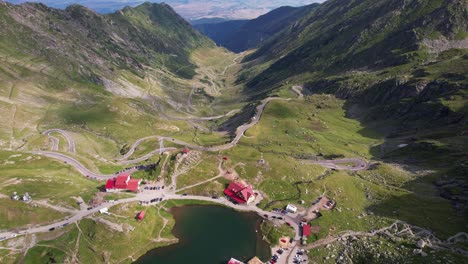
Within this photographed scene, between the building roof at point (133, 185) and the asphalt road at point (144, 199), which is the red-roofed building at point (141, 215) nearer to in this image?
the asphalt road at point (144, 199)

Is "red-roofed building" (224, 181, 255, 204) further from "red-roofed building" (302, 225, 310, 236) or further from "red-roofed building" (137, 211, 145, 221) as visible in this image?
"red-roofed building" (137, 211, 145, 221)

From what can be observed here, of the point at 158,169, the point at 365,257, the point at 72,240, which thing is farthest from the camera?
the point at 158,169

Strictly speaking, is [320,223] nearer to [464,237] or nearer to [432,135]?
[464,237]

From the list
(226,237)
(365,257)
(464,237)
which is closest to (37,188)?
(226,237)

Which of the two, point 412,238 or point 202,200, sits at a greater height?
point 412,238

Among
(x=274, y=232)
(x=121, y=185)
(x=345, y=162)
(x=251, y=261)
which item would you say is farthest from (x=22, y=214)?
(x=345, y=162)

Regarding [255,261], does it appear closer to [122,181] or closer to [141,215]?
[141,215]

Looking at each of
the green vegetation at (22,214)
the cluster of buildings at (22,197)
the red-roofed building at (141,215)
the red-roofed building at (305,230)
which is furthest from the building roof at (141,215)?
the red-roofed building at (305,230)
